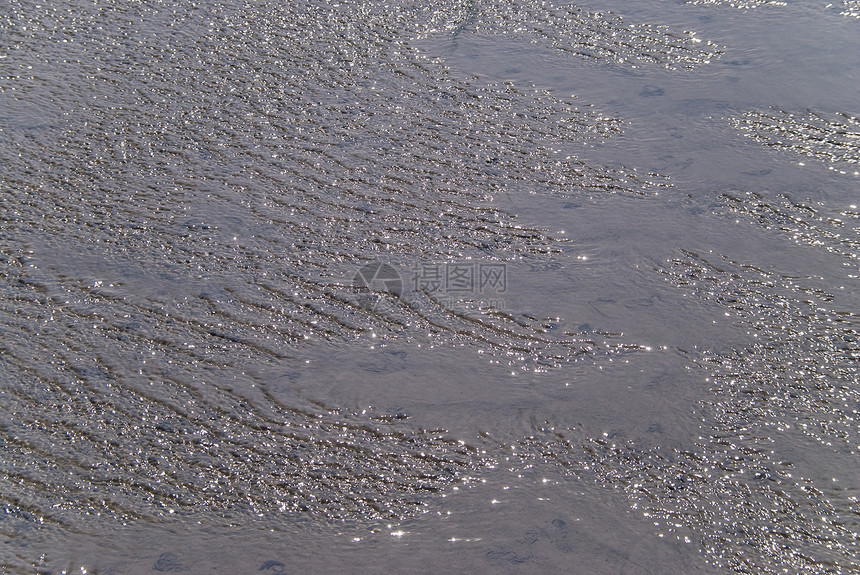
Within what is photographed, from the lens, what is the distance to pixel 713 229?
2.99 metres

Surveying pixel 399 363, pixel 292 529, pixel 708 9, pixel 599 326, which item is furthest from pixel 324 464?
pixel 708 9

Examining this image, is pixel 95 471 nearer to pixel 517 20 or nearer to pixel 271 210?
pixel 271 210

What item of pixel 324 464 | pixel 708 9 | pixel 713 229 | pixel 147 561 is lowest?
pixel 147 561

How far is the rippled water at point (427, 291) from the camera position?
215cm

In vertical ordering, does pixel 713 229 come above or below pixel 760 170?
below

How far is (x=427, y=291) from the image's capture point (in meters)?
2.77

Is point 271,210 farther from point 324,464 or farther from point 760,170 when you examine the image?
point 760,170

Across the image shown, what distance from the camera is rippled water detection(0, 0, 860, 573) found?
2148mm

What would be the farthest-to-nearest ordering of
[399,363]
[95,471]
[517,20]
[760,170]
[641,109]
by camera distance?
[517,20] < [641,109] < [760,170] < [399,363] < [95,471]

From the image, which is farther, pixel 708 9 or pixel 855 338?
pixel 708 9

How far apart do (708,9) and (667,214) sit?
1.83 meters

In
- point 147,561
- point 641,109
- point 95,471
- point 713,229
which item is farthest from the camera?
point 641,109

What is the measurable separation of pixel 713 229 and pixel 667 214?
0.61 ft

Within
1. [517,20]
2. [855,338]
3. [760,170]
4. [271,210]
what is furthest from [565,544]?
[517,20]
